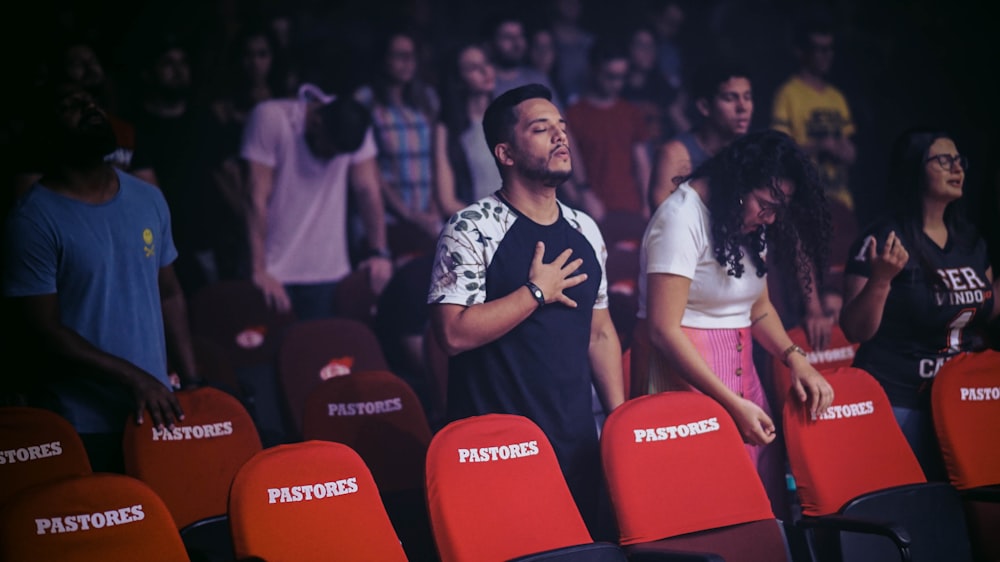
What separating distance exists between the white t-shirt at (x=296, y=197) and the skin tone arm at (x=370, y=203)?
0.07 m

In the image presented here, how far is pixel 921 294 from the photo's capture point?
372 centimetres

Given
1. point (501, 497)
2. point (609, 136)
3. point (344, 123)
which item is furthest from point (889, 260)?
point (609, 136)

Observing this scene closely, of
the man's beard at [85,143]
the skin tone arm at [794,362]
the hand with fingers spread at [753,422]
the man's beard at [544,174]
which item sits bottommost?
the hand with fingers spread at [753,422]

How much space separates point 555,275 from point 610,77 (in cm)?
358

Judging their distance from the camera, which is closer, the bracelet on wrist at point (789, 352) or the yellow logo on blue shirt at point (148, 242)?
the yellow logo on blue shirt at point (148, 242)

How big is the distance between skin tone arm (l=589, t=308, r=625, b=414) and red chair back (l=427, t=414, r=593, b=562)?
19.7 inches

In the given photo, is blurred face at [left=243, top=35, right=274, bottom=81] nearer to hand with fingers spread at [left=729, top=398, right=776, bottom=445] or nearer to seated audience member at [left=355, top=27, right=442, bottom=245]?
seated audience member at [left=355, top=27, right=442, bottom=245]

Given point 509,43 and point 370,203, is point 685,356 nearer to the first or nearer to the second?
point 370,203

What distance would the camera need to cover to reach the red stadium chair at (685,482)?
292 cm

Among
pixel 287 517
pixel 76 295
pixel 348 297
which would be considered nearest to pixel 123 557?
pixel 287 517

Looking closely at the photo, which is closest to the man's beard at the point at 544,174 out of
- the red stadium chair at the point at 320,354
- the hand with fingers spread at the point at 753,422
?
the hand with fingers spread at the point at 753,422

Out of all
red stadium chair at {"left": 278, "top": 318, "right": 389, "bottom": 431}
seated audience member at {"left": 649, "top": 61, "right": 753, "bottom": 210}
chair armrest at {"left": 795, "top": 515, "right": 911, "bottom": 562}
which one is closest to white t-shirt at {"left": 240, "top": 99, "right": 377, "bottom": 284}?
red stadium chair at {"left": 278, "top": 318, "right": 389, "bottom": 431}

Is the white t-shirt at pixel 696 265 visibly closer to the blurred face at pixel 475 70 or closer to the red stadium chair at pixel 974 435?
the red stadium chair at pixel 974 435

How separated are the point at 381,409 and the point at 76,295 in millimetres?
1047
